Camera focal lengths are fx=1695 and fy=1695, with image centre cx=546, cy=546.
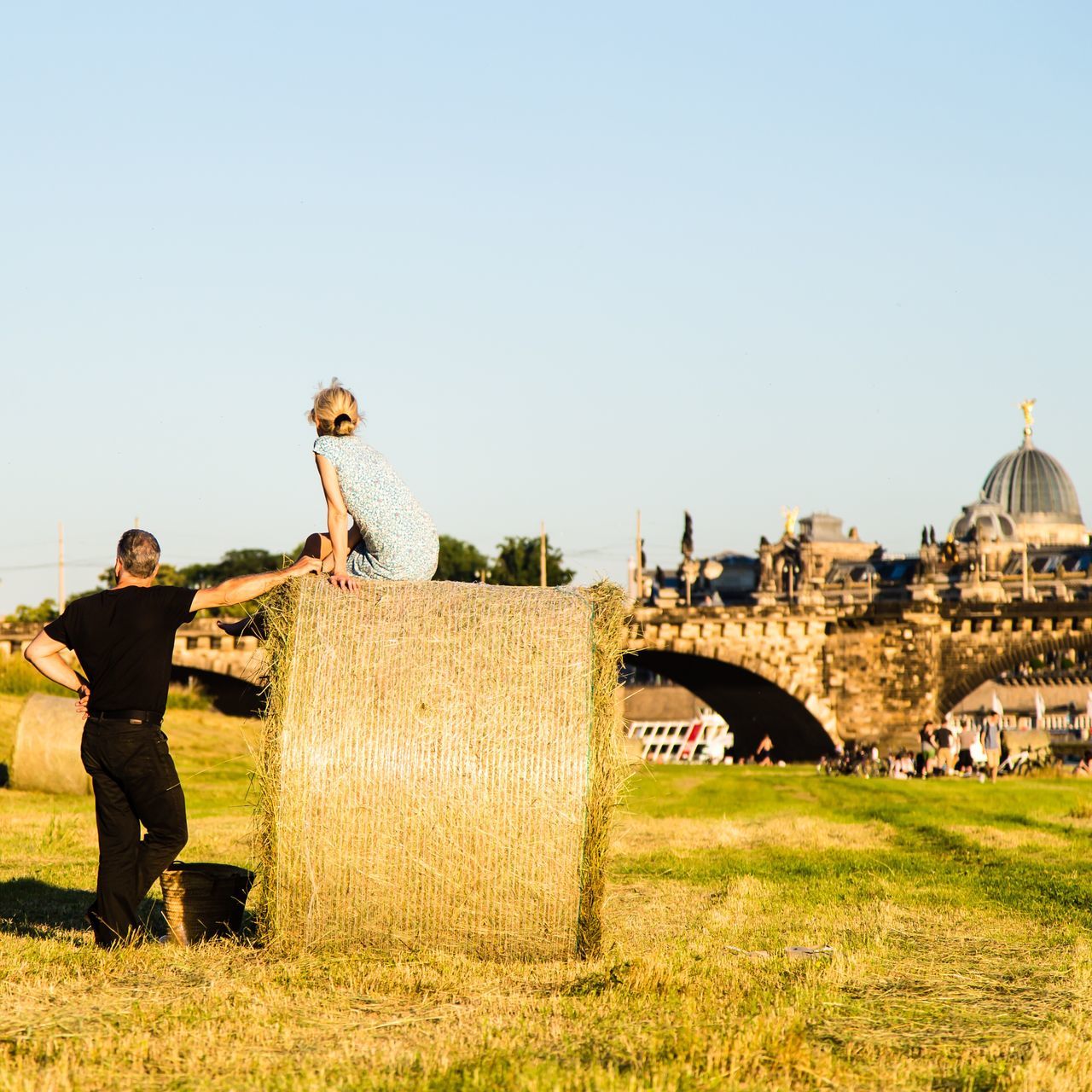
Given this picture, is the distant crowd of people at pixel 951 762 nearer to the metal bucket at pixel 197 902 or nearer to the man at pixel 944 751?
the man at pixel 944 751

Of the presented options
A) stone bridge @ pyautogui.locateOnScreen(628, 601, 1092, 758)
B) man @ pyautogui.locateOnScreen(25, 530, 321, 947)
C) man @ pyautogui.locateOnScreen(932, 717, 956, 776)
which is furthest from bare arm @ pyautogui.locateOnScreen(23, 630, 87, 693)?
stone bridge @ pyautogui.locateOnScreen(628, 601, 1092, 758)

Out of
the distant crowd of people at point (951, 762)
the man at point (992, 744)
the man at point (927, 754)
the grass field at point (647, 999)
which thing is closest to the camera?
the grass field at point (647, 999)

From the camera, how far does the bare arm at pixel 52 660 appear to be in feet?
31.0

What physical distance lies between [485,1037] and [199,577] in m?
154

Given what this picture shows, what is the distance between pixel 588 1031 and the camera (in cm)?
712

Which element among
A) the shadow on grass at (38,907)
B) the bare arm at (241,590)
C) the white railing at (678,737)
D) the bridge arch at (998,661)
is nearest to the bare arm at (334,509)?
the bare arm at (241,590)

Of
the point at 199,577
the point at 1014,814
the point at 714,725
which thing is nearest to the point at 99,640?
the point at 1014,814

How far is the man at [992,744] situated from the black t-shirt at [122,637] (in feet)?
99.8

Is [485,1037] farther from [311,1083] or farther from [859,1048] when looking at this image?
[859,1048]

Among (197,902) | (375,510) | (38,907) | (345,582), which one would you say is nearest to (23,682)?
(38,907)

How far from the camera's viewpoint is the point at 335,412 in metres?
10.0

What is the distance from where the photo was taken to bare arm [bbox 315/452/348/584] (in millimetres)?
9891

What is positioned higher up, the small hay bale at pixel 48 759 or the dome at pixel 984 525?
the dome at pixel 984 525

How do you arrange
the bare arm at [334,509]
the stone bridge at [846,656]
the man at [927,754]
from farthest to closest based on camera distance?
the stone bridge at [846,656] < the man at [927,754] < the bare arm at [334,509]
